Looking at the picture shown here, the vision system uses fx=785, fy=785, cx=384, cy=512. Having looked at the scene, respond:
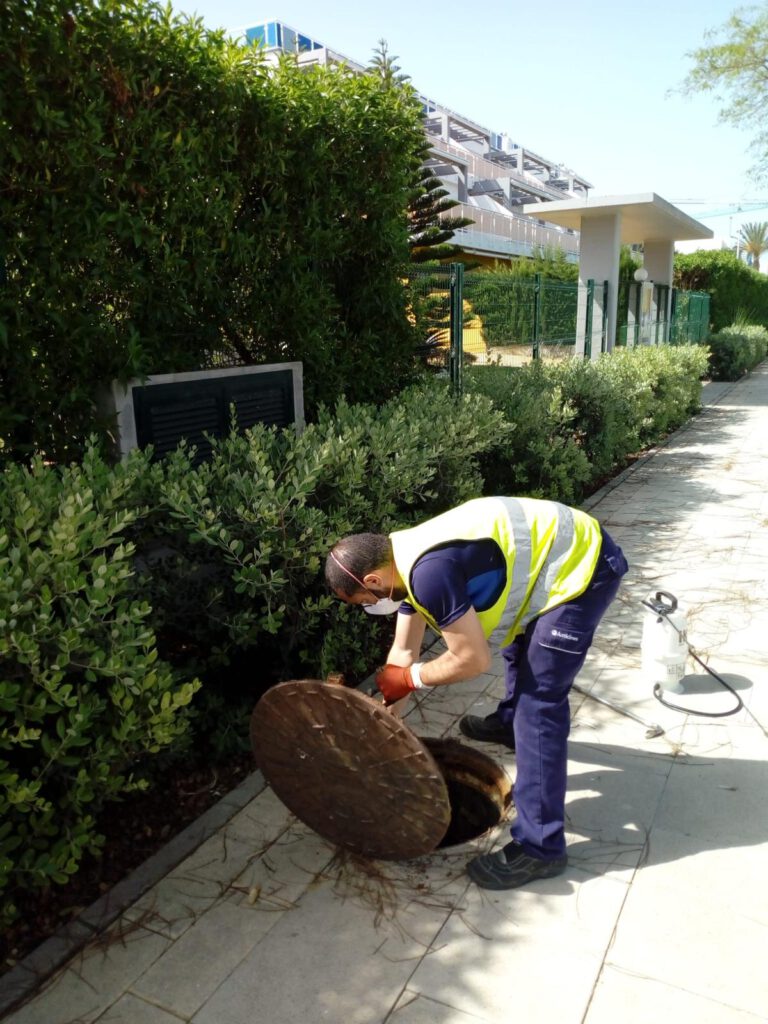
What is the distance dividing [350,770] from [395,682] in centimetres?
35

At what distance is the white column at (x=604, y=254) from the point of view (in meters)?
15.9

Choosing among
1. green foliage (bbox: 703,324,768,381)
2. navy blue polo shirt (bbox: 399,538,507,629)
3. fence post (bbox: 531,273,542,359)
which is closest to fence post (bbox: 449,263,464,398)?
fence post (bbox: 531,273,542,359)

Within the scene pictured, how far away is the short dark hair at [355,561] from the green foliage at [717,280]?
29770 millimetres

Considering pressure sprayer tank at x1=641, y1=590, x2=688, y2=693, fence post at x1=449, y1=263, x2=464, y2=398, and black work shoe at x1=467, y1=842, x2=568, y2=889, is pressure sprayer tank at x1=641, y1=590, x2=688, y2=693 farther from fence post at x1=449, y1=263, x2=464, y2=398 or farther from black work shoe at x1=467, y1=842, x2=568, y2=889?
fence post at x1=449, y1=263, x2=464, y2=398

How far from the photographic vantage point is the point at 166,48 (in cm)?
440

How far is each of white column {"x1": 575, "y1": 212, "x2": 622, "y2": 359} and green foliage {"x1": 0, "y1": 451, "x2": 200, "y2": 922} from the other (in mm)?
14433

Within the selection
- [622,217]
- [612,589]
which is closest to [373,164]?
[612,589]

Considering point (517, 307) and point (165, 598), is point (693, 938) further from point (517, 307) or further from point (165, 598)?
point (517, 307)

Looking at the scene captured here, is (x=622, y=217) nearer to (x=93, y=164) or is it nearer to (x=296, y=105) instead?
(x=296, y=105)

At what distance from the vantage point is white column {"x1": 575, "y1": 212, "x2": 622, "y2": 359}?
1587 centimetres

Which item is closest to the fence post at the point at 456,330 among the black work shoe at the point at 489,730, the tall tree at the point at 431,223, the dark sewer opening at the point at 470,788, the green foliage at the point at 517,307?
the green foliage at the point at 517,307

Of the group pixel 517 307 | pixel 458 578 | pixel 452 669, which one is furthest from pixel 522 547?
pixel 517 307

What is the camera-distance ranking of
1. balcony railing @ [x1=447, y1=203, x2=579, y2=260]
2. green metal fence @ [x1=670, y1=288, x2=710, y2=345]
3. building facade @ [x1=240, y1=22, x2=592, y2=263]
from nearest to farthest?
1. green metal fence @ [x1=670, y1=288, x2=710, y2=345]
2. balcony railing @ [x1=447, y1=203, x2=579, y2=260]
3. building facade @ [x1=240, y1=22, x2=592, y2=263]

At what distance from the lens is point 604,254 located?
1625 centimetres
